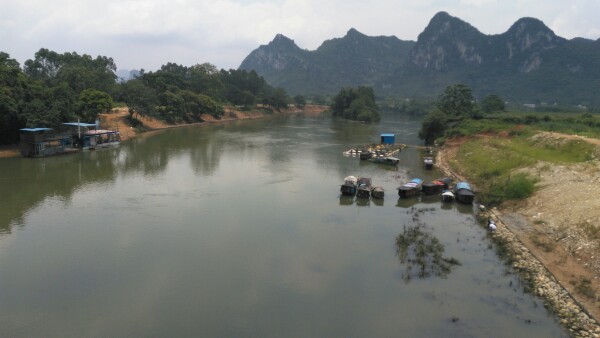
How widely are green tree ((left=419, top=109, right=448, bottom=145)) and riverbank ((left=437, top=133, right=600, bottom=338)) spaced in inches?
1481

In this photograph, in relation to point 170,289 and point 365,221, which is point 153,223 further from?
point 365,221

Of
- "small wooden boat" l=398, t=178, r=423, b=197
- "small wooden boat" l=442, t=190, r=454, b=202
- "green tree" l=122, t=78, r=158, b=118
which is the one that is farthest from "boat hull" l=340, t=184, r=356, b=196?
"green tree" l=122, t=78, r=158, b=118

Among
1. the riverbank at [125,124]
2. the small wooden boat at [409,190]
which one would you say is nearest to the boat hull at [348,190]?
the small wooden boat at [409,190]

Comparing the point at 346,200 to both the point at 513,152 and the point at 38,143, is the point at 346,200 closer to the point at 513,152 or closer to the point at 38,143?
the point at 513,152

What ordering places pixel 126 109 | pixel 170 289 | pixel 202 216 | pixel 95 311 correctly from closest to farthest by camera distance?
pixel 95 311 < pixel 170 289 < pixel 202 216 < pixel 126 109

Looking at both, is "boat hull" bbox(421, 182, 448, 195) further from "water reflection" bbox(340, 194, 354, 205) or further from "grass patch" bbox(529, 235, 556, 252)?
"grass patch" bbox(529, 235, 556, 252)

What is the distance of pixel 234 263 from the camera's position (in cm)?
2242

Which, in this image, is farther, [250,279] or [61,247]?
[61,247]

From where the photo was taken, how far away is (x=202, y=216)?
3003cm

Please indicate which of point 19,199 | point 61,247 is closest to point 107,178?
point 19,199

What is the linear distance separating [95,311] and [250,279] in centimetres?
688

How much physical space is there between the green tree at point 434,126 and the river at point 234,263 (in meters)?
35.1

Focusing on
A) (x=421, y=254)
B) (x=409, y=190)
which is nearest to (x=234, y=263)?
(x=421, y=254)

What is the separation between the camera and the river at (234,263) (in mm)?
17203
